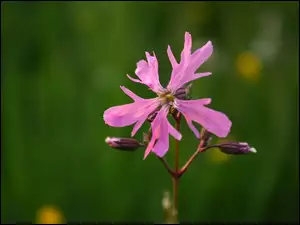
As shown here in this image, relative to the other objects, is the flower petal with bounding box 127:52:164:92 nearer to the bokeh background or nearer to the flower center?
the flower center

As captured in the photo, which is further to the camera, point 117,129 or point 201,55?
point 117,129

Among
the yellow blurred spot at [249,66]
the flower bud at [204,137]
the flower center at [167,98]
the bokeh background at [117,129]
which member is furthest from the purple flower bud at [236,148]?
the yellow blurred spot at [249,66]

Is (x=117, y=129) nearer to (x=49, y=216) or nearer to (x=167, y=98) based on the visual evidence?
(x=49, y=216)

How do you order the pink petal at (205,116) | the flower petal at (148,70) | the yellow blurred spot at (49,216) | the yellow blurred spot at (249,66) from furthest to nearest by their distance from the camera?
the yellow blurred spot at (249,66) → the yellow blurred spot at (49,216) → the flower petal at (148,70) → the pink petal at (205,116)

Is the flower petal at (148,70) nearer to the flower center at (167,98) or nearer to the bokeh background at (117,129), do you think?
the flower center at (167,98)

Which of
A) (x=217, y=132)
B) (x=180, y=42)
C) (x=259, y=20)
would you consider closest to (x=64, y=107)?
(x=180, y=42)

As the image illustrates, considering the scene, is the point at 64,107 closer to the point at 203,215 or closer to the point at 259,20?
the point at 203,215

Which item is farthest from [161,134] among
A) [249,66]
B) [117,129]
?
[249,66]
